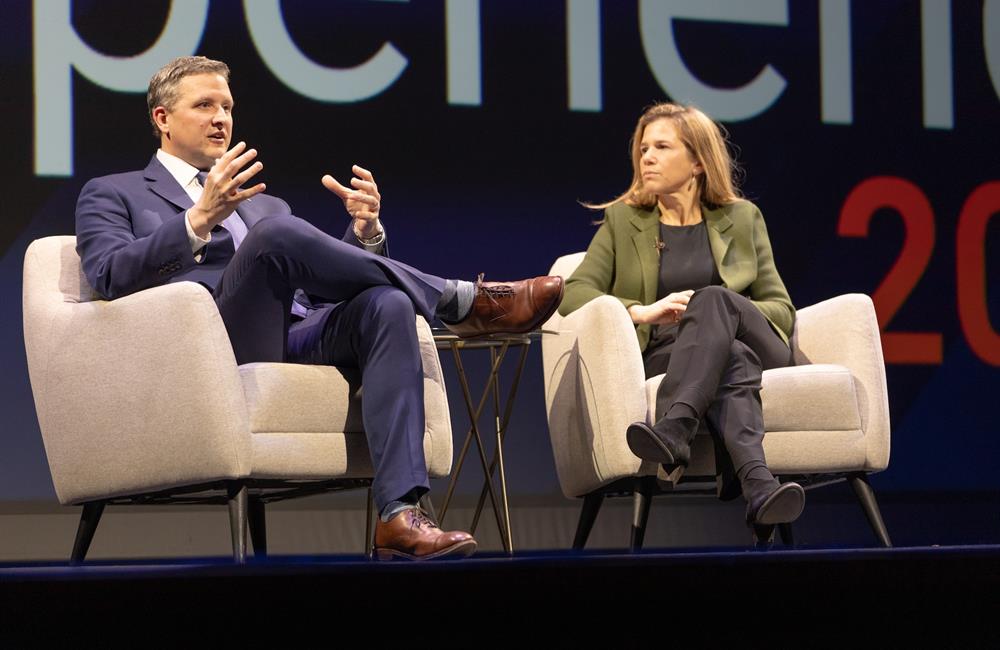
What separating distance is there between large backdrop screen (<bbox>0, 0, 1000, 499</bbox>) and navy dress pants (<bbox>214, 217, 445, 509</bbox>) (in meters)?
1.39

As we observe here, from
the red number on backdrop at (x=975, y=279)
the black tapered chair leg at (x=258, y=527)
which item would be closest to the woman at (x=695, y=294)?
the black tapered chair leg at (x=258, y=527)

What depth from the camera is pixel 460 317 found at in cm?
292

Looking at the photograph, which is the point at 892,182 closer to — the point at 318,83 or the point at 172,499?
the point at 318,83

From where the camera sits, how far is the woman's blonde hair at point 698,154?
3766 mm

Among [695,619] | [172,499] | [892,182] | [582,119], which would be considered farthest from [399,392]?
[892,182]

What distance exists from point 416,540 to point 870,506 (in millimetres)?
1363

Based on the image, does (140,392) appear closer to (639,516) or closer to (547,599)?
(639,516)

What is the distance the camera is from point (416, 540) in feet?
8.11

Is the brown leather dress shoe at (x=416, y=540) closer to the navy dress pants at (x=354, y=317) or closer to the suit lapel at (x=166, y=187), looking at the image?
the navy dress pants at (x=354, y=317)

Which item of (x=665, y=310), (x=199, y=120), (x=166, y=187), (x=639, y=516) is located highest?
(x=199, y=120)

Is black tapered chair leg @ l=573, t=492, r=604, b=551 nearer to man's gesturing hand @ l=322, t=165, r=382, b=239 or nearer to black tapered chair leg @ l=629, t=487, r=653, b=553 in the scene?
black tapered chair leg @ l=629, t=487, r=653, b=553

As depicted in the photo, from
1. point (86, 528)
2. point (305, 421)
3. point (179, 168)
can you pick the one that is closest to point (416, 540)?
point (305, 421)

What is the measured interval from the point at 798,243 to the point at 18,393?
265cm

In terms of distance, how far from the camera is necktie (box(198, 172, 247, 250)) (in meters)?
3.19
